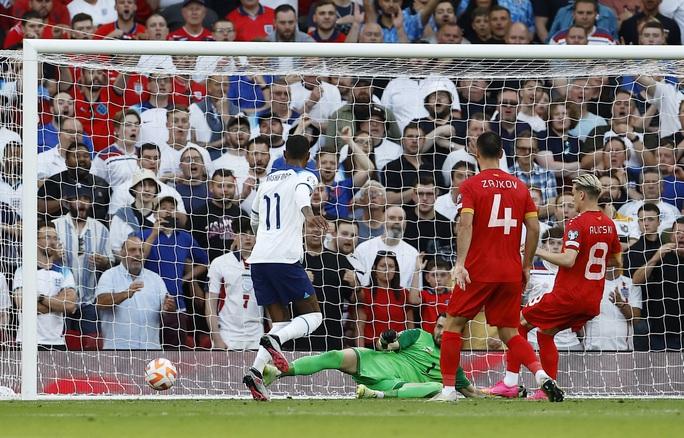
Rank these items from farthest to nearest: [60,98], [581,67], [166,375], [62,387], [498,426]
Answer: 1. [60,98]
2. [581,67]
3. [62,387]
4. [166,375]
5. [498,426]

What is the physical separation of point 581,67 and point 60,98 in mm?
4821

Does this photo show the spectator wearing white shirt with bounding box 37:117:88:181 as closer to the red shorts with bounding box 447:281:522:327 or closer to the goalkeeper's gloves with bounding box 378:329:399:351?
the goalkeeper's gloves with bounding box 378:329:399:351

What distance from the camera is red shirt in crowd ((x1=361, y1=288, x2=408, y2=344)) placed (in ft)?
37.0

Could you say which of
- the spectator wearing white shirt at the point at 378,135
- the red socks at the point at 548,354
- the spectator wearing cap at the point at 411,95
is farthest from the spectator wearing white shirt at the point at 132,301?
the red socks at the point at 548,354

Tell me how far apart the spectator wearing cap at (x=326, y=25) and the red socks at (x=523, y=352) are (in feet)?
17.7

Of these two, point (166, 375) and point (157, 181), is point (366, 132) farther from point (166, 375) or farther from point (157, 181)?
point (166, 375)

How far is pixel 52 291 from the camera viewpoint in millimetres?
11094

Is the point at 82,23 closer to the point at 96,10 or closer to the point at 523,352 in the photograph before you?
the point at 96,10

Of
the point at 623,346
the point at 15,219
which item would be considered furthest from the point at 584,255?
the point at 15,219

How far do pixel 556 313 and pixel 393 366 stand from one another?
1.33 metres


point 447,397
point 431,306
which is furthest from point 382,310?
point 447,397

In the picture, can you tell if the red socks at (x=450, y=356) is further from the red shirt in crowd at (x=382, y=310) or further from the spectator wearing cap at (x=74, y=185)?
the spectator wearing cap at (x=74, y=185)

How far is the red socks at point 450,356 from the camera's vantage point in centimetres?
884

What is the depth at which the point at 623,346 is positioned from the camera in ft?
36.9
